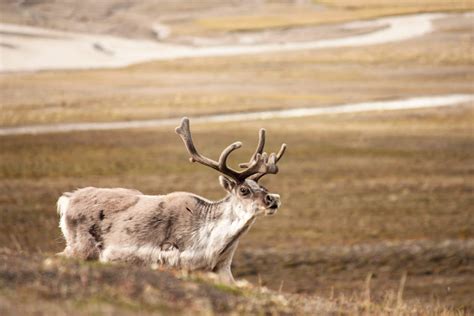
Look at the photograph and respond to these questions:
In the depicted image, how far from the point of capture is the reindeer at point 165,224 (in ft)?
33.0

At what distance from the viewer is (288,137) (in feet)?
128

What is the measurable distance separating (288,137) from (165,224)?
28931 millimetres

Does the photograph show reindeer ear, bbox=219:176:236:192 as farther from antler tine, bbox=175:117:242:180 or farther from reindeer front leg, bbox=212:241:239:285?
reindeer front leg, bbox=212:241:239:285

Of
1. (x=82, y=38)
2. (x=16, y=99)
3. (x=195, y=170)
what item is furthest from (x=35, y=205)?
(x=82, y=38)

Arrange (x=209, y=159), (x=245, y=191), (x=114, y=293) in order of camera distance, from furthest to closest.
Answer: (x=209, y=159) → (x=245, y=191) → (x=114, y=293)

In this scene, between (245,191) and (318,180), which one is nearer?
(245,191)

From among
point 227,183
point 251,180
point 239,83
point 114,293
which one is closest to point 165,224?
point 227,183

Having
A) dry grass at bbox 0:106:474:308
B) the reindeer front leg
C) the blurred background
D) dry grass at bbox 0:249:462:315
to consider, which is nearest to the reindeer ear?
the reindeer front leg

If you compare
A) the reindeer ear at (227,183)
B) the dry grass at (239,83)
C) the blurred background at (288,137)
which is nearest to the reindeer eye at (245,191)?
the reindeer ear at (227,183)

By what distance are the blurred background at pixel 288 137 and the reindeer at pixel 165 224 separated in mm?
1135

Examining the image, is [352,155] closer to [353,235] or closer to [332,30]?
[353,235]

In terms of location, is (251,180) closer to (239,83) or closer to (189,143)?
(189,143)

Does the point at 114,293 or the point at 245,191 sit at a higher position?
the point at 114,293

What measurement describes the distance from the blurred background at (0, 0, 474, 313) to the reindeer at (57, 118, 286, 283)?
1135 millimetres
